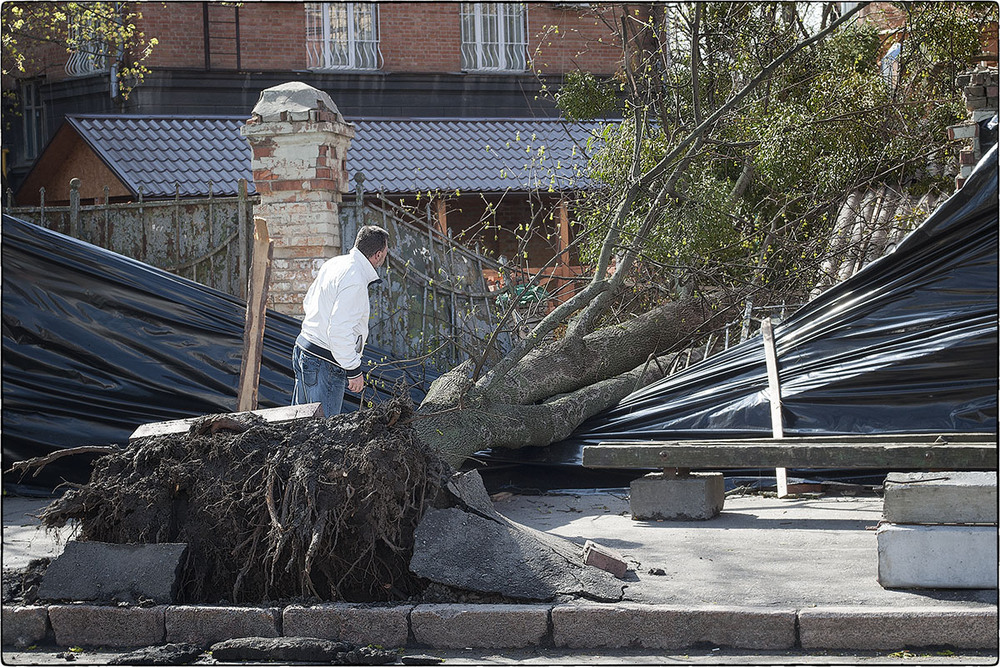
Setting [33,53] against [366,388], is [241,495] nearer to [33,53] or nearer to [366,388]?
[366,388]

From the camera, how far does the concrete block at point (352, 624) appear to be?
420 cm

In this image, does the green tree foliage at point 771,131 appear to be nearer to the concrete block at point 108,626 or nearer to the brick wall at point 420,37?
the concrete block at point 108,626

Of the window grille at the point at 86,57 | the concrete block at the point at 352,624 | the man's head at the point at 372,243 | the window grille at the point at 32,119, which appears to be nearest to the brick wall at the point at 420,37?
the window grille at the point at 86,57

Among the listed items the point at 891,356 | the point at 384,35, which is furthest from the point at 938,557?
the point at 384,35

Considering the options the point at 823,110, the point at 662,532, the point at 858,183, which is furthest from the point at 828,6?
→ the point at 662,532

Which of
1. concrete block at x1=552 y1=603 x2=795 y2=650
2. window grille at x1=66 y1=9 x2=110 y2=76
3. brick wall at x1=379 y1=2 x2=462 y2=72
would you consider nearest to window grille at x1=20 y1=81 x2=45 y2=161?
window grille at x1=66 y1=9 x2=110 y2=76

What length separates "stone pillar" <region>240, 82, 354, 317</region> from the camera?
28.0ft

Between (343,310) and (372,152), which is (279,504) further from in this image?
(372,152)

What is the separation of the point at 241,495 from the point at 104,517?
2.19 feet

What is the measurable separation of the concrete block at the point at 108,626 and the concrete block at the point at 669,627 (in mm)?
1678

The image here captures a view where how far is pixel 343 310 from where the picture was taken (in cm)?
595

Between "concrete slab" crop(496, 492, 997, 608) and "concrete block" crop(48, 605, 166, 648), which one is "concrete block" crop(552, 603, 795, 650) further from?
"concrete block" crop(48, 605, 166, 648)

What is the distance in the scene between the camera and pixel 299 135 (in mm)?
8516

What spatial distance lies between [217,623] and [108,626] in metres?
0.47
